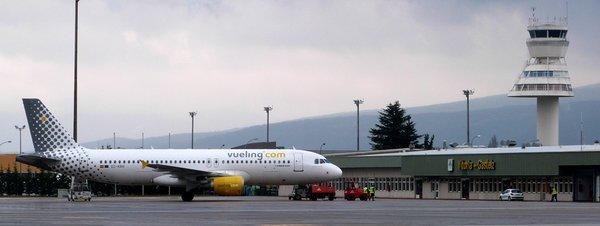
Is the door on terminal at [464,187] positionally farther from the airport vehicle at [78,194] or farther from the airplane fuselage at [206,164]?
the airport vehicle at [78,194]

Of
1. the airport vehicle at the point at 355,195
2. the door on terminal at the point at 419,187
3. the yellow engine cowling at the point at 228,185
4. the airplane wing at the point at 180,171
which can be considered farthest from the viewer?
the door on terminal at the point at 419,187

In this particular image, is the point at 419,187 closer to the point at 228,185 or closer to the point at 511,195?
the point at 511,195

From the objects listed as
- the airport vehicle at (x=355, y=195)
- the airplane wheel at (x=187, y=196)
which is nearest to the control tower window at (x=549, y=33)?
the airport vehicle at (x=355, y=195)

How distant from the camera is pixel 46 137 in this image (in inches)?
3292

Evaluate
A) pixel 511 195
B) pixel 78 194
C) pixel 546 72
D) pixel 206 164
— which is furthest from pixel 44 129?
pixel 546 72

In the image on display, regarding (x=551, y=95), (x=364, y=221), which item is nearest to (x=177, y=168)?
(x=364, y=221)

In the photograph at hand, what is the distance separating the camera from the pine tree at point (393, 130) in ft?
588

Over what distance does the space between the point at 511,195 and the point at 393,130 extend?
84004 mm

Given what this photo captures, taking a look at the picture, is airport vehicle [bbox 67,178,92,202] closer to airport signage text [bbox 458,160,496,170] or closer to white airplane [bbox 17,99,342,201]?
white airplane [bbox 17,99,342,201]

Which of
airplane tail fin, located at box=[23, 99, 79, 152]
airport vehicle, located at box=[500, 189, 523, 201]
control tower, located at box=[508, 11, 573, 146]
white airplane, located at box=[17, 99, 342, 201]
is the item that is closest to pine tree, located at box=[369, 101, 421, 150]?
control tower, located at box=[508, 11, 573, 146]

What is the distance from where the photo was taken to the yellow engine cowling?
82713 mm

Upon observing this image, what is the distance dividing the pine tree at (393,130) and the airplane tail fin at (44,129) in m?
98.7

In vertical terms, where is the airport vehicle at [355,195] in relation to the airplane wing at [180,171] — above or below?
below

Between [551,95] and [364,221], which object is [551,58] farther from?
[364,221]
